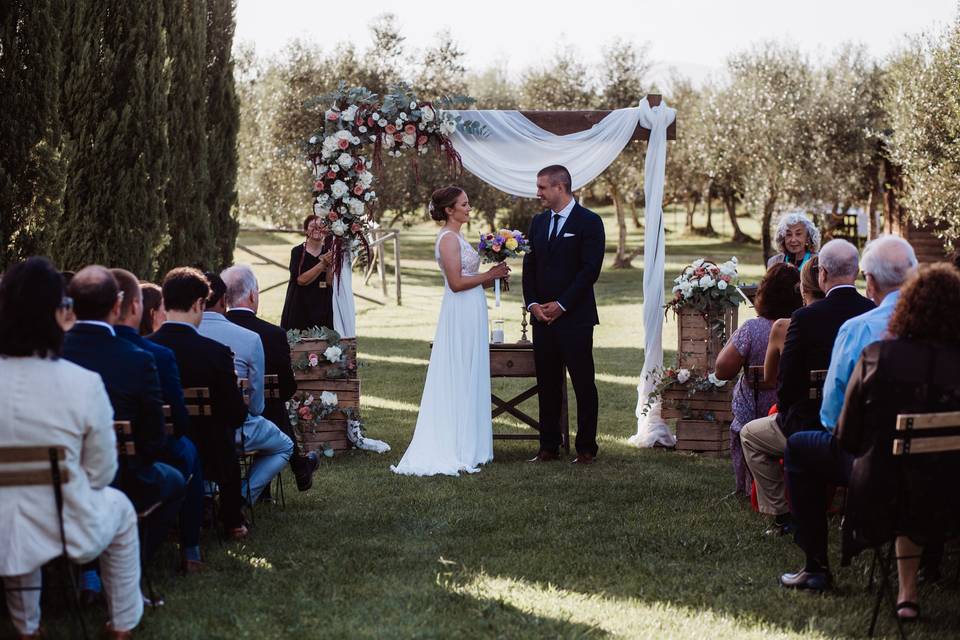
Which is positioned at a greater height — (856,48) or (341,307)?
(856,48)

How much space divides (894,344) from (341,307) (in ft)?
18.5

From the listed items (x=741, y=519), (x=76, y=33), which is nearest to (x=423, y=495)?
(x=741, y=519)

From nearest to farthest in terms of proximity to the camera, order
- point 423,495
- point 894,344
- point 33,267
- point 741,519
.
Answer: point 33,267
point 894,344
point 741,519
point 423,495

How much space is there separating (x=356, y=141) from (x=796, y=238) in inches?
145

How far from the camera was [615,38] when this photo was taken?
32.9 m

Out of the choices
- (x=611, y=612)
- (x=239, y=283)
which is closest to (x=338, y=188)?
(x=239, y=283)

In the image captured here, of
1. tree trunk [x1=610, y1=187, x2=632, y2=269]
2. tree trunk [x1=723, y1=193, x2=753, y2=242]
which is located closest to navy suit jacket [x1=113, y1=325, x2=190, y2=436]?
tree trunk [x1=610, y1=187, x2=632, y2=269]

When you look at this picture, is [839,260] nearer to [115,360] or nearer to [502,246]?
[502,246]

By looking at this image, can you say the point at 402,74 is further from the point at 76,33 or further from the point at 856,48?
the point at 76,33

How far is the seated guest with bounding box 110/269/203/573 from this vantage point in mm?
4629

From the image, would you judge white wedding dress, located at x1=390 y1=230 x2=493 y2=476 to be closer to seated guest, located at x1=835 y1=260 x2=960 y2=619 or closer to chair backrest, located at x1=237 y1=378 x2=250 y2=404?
chair backrest, located at x1=237 y1=378 x2=250 y2=404

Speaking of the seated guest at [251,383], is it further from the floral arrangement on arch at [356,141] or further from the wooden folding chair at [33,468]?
the floral arrangement on arch at [356,141]

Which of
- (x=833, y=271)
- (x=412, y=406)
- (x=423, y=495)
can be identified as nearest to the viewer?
(x=833, y=271)

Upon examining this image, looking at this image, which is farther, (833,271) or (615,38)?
(615,38)
